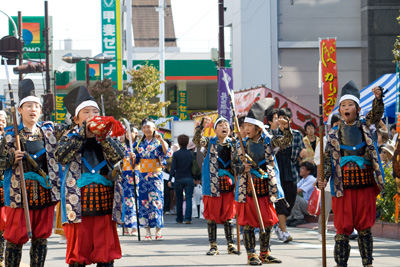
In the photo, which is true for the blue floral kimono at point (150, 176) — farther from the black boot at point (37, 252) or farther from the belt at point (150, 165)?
the black boot at point (37, 252)

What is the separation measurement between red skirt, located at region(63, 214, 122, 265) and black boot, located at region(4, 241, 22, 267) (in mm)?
837

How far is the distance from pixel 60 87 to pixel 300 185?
4790cm

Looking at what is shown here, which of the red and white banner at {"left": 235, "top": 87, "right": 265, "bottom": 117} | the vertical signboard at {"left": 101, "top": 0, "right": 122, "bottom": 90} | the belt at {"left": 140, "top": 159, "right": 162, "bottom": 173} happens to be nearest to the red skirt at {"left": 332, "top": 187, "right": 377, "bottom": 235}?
the belt at {"left": 140, "top": 159, "right": 162, "bottom": 173}

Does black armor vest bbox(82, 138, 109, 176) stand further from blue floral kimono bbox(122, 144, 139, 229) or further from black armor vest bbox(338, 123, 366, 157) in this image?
blue floral kimono bbox(122, 144, 139, 229)

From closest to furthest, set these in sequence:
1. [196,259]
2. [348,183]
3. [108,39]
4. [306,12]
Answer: [348,183]
[196,259]
[306,12]
[108,39]

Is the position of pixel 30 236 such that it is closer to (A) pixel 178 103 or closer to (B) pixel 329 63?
(B) pixel 329 63

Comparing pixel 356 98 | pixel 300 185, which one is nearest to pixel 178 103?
pixel 300 185

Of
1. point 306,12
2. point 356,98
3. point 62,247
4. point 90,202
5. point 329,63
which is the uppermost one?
point 306,12

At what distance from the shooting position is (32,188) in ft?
28.4

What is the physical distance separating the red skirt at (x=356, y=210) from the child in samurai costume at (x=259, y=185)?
1.52m

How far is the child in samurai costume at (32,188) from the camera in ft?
28.3

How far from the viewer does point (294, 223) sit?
53.5 feet

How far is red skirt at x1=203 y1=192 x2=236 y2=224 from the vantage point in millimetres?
12039

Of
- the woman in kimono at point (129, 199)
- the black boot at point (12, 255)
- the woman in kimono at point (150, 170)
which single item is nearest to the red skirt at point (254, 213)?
the black boot at point (12, 255)
